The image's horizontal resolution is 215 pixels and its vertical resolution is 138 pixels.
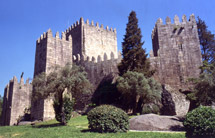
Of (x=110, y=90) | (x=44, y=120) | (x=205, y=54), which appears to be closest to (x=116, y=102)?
(x=110, y=90)

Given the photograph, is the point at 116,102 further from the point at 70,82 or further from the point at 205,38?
the point at 205,38

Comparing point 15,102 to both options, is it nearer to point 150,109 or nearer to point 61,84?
point 61,84

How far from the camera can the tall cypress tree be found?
25900mm

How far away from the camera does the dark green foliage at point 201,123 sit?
11969mm

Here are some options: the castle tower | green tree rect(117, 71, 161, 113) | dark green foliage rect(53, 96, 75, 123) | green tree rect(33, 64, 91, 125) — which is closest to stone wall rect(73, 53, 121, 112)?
the castle tower

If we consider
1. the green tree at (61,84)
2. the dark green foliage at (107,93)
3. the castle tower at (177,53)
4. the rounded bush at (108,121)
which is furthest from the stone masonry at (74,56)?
the rounded bush at (108,121)

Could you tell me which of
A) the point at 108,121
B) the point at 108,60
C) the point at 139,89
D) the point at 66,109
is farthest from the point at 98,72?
the point at 108,121

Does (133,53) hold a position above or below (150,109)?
above

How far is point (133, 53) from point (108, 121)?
1333cm

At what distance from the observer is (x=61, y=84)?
1933 centimetres

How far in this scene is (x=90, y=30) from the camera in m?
40.1

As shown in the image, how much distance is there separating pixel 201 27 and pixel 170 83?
1412cm

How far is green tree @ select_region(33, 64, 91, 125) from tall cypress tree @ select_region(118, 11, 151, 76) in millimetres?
6940

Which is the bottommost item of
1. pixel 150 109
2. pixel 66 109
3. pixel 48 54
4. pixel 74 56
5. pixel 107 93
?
pixel 150 109
